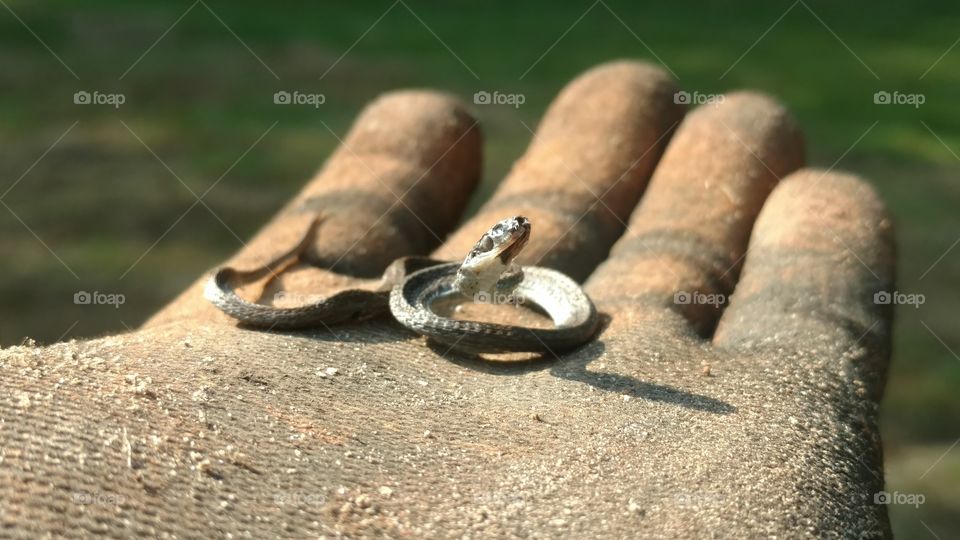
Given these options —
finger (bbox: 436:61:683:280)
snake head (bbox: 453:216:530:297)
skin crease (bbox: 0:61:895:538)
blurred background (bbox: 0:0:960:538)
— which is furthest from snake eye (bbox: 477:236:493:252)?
blurred background (bbox: 0:0:960:538)

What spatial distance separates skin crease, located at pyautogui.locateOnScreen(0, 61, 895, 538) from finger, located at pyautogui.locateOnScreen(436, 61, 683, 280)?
0.6 inches

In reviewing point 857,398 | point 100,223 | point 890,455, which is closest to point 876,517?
point 857,398

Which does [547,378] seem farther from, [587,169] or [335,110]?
[335,110]

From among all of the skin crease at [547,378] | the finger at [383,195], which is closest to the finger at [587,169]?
the skin crease at [547,378]

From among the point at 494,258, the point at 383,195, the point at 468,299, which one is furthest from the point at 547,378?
the point at 383,195

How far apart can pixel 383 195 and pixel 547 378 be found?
6.02 ft

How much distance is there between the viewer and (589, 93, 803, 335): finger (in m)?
4.57

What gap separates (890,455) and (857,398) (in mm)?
2998

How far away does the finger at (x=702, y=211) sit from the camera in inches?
180

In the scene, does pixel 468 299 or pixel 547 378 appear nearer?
pixel 547 378

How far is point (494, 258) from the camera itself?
12.9ft

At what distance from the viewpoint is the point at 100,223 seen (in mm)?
9109

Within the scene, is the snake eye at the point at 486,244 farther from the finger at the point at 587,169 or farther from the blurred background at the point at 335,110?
the blurred background at the point at 335,110

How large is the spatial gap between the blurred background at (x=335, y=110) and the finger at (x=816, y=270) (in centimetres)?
212
